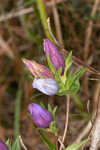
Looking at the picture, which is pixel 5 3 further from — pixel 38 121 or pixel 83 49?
pixel 38 121

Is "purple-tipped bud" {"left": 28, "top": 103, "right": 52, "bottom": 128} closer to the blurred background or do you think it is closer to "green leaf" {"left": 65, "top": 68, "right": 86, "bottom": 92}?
"green leaf" {"left": 65, "top": 68, "right": 86, "bottom": 92}

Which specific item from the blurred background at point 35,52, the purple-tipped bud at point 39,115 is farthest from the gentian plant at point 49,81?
the blurred background at point 35,52

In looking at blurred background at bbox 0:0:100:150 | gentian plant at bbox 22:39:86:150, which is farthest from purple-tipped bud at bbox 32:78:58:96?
blurred background at bbox 0:0:100:150

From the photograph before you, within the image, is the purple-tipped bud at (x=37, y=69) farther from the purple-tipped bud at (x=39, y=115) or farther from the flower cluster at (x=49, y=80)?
the purple-tipped bud at (x=39, y=115)

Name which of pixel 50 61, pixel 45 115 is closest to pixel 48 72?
pixel 50 61

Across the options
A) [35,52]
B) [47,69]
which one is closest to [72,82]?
[47,69]

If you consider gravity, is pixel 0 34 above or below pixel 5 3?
below
